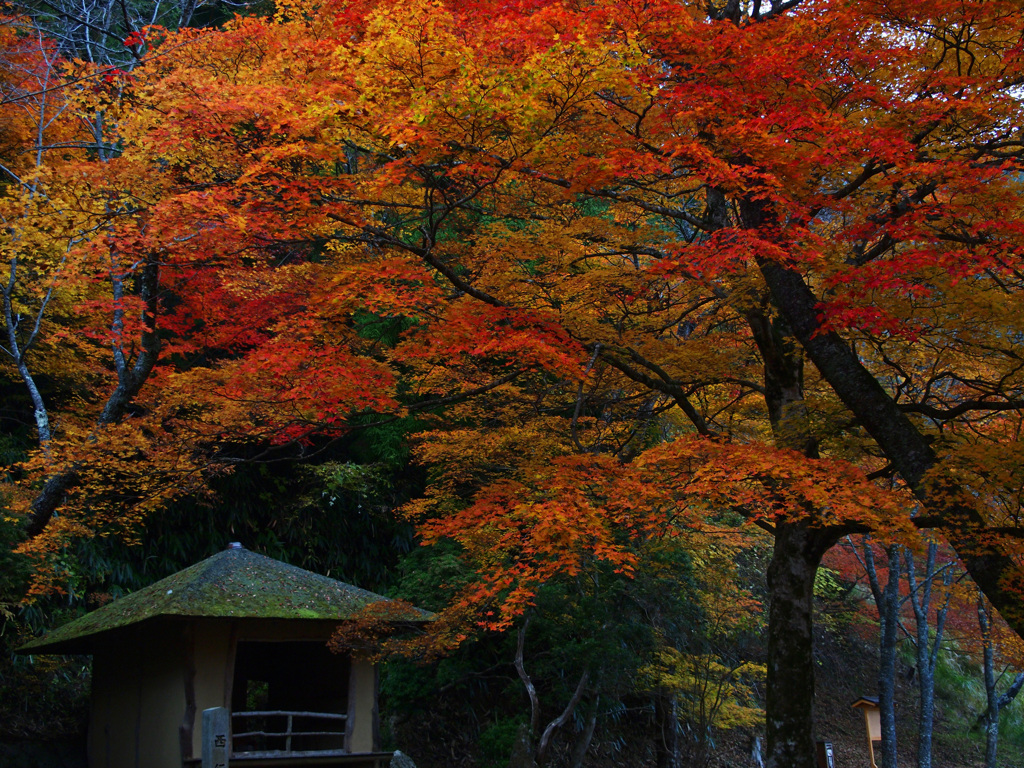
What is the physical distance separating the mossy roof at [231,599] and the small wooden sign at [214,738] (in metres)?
2.07

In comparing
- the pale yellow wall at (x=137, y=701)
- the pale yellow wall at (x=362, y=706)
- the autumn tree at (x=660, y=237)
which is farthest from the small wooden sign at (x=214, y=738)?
the pale yellow wall at (x=362, y=706)

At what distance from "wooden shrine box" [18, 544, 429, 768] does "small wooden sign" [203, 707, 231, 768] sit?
2.07 metres

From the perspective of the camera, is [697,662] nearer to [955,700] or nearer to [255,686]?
[255,686]

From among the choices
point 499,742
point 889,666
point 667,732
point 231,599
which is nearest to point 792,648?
point 889,666

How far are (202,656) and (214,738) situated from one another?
2607 mm

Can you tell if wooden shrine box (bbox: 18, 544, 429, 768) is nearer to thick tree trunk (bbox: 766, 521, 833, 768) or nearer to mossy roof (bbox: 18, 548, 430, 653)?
mossy roof (bbox: 18, 548, 430, 653)

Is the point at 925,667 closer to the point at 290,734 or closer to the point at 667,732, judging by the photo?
the point at 667,732

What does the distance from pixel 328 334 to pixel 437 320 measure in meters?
1.94

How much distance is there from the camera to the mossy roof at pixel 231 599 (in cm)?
729

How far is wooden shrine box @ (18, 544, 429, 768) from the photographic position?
24.2ft

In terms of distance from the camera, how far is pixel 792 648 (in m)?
7.16

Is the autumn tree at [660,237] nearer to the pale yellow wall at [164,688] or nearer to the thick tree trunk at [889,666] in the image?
the pale yellow wall at [164,688]

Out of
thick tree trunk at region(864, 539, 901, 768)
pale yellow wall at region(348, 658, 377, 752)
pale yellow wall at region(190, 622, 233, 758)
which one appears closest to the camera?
pale yellow wall at region(190, 622, 233, 758)

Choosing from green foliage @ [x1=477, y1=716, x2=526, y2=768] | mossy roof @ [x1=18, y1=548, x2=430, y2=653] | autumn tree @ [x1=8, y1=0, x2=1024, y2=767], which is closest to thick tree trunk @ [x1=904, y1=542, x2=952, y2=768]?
autumn tree @ [x1=8, y1=0, x2=1024, y2=767]
